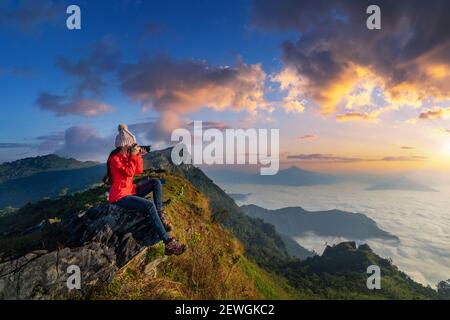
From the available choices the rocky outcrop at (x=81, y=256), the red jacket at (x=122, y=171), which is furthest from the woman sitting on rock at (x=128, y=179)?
the rocky outcrop at (x=81, y=256)

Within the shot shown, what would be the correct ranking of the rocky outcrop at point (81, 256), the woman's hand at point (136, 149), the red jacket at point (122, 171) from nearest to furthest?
the rocky outcrop at point (81, 256), the red jacket at point (122, 171), the woman's hand at point (136, 149)

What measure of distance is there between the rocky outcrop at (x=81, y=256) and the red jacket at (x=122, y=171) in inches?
23.5

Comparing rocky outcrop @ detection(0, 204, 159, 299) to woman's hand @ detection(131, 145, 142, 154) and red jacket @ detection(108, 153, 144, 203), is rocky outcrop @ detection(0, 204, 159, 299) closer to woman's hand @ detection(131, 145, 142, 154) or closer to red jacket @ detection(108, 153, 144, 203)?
red jacket @ detection(108, 153, 144, 203)

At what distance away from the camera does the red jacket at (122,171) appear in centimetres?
855

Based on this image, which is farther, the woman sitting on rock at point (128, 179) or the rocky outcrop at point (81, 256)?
the woman sitting on rock at point (128, 179)

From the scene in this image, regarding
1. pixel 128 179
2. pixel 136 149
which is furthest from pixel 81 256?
pixel 136 149

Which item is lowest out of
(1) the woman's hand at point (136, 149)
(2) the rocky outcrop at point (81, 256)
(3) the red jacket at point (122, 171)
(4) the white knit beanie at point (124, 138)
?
(2) the rocky outcrop at point (81, 256)

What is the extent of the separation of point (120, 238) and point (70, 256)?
1.33m

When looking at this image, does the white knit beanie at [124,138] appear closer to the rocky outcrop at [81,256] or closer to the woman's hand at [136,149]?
the woman's hand at [136,149]

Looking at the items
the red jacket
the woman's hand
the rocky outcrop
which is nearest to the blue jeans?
the red jacket

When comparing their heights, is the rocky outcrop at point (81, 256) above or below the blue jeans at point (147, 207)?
below

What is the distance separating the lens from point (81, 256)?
7.73 metres

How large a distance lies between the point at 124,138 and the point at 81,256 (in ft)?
10.1

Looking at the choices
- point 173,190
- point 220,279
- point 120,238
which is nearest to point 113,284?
point 120,238
